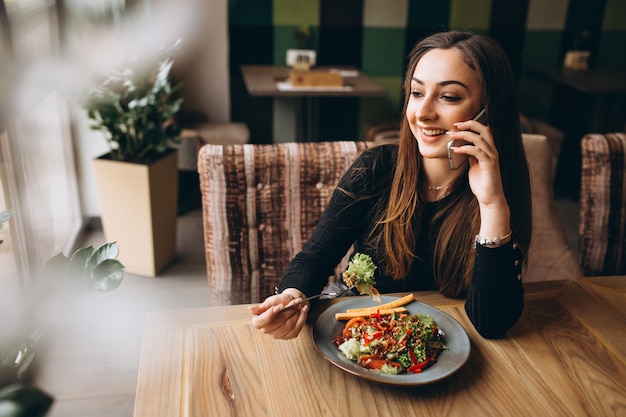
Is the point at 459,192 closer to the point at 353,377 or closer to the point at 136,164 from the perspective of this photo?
the point at 353,377

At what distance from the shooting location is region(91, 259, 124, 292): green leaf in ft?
2.48

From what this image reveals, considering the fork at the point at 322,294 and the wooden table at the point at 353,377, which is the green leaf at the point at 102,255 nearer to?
the wooden table at the point at 353,377

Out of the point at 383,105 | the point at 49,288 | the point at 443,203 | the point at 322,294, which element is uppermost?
the point at 49,288

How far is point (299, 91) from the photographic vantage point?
11.3ft

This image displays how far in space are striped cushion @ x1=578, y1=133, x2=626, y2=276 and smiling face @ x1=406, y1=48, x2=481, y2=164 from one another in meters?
0.75

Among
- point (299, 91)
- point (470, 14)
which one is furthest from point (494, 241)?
point (470, 14)

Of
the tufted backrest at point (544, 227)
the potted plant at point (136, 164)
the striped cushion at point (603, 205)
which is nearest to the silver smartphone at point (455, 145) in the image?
the tufted backrest at point (544, 227)

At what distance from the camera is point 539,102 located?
15.3 ft

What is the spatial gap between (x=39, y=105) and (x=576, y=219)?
10.8 ft

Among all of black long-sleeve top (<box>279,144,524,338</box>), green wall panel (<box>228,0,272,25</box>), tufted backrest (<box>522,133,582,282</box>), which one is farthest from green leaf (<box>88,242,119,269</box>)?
green wall panel (<box>228,0,272,25</box>)

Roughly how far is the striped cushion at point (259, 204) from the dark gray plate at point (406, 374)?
1.58ft

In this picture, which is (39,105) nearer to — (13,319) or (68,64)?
(68,64)

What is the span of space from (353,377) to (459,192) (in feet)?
1.97

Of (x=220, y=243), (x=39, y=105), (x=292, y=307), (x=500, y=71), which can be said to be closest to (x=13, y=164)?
(x=39, y=105)
